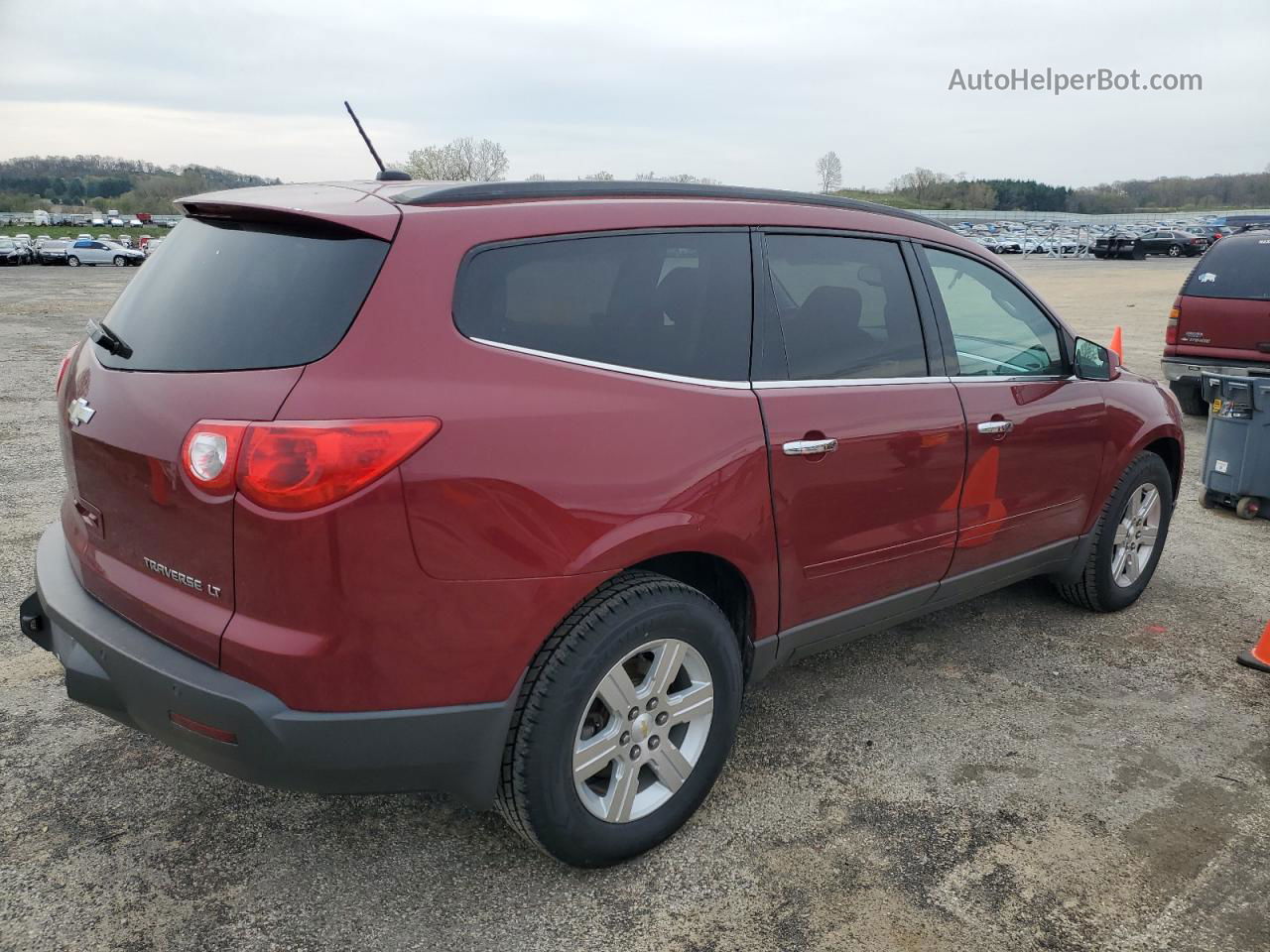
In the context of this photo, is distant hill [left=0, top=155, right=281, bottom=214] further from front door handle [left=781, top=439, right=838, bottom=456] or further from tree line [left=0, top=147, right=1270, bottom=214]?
front door handle [left=781, top=439, right=838, bottom=456]

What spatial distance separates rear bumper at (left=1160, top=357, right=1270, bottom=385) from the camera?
336 inches

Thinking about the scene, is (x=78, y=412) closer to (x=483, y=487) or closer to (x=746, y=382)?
(x=483, y=487)

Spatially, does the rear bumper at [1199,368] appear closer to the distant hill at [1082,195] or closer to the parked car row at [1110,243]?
the parked car row at [1110,243]

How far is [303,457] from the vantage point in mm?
2113

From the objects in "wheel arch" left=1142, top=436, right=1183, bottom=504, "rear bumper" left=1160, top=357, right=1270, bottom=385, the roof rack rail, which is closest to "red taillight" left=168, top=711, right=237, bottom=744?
the roof rack rail

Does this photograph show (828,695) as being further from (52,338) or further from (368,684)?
(52,338)

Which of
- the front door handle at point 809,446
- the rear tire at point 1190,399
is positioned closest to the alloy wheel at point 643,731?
the front door handle at point 809,446

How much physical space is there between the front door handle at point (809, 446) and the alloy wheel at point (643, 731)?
65cm

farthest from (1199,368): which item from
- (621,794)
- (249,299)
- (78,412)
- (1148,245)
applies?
(1148,245)

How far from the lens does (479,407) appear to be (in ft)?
7.50

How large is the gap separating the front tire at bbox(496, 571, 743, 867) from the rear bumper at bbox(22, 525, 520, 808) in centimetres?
10

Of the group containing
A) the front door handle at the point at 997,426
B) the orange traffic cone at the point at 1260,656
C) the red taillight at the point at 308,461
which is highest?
the red taillight at the point at 308,461

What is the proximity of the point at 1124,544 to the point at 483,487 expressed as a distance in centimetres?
355

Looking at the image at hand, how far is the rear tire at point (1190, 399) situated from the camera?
871 centimetres
